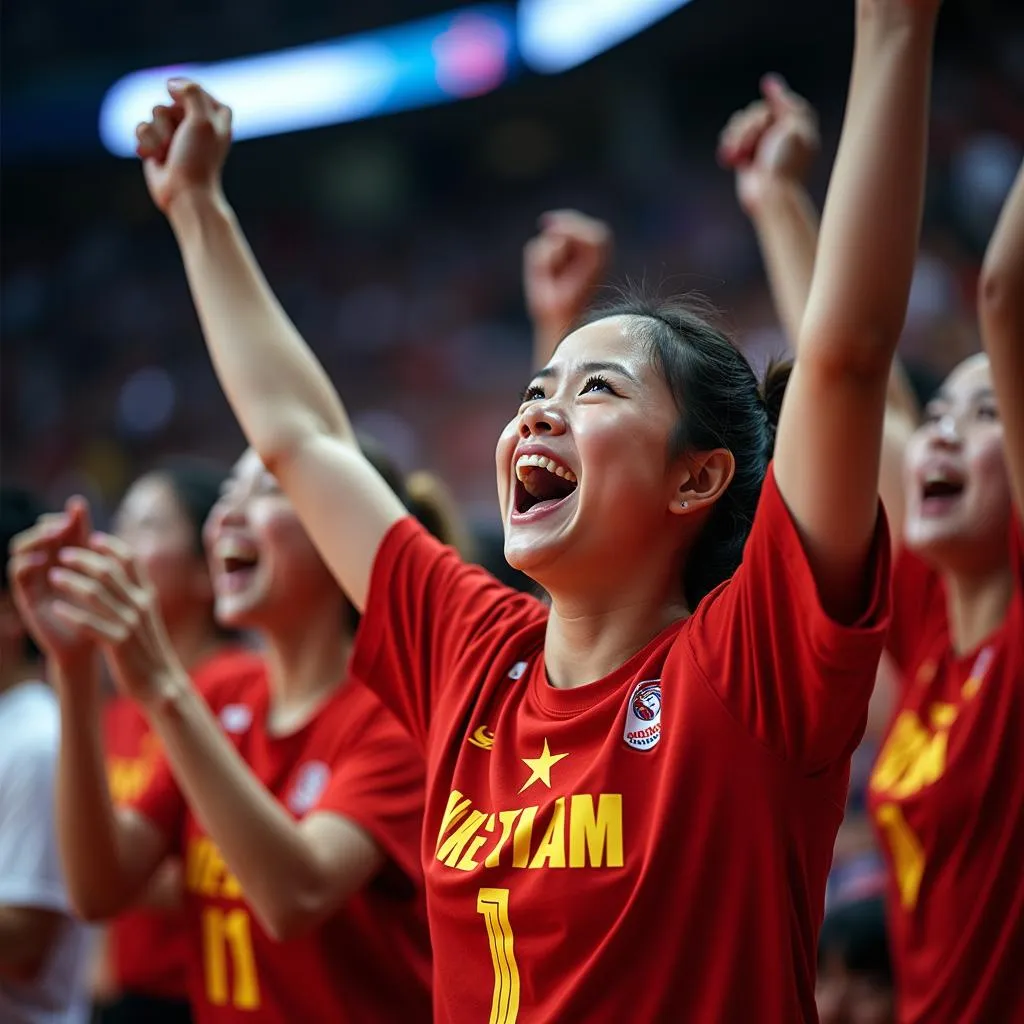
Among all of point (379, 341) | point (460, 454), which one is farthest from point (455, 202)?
point (460, 454)

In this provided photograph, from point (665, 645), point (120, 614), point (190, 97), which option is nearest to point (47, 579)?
point (120, 614)

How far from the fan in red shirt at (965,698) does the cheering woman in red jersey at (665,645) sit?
46cm

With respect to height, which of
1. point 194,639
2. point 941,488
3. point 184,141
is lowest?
point 941,488

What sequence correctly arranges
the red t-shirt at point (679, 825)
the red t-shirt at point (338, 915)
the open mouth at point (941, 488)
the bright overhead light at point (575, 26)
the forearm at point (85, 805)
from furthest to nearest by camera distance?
1. the bright overhead light at point (575, 26)
2. the open mouth at point (941, 488)
3. the forearm at point (85, 805)
4. the red t-shirt at point (338, 915)
5. the red t-shirt at point (679, 825)

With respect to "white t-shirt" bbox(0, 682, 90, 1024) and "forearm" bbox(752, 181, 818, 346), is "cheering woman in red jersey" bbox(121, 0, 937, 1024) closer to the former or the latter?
"forearm" bbox(752, 181, 818, 346)

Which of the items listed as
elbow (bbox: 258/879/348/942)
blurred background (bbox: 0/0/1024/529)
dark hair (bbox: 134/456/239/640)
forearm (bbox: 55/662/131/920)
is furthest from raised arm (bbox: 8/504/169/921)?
blurred background (bbox: 0/0/1024/529)

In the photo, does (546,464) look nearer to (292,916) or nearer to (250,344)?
(250,344)

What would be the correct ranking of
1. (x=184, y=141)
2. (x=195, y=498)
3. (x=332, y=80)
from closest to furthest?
(x=184, y=141), (x=195, y=498), (x=332, y=80)

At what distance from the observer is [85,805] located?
2594mm

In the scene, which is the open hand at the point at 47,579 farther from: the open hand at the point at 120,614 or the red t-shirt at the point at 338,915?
the red t-shirt at the point at 338,915

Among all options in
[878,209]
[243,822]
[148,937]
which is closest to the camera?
[878,209]

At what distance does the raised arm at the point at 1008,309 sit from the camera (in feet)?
6.30

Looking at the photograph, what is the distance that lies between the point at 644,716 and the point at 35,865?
1758 mm

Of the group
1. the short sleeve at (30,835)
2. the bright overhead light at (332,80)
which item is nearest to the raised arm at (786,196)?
the short sleeve at (30,835)
